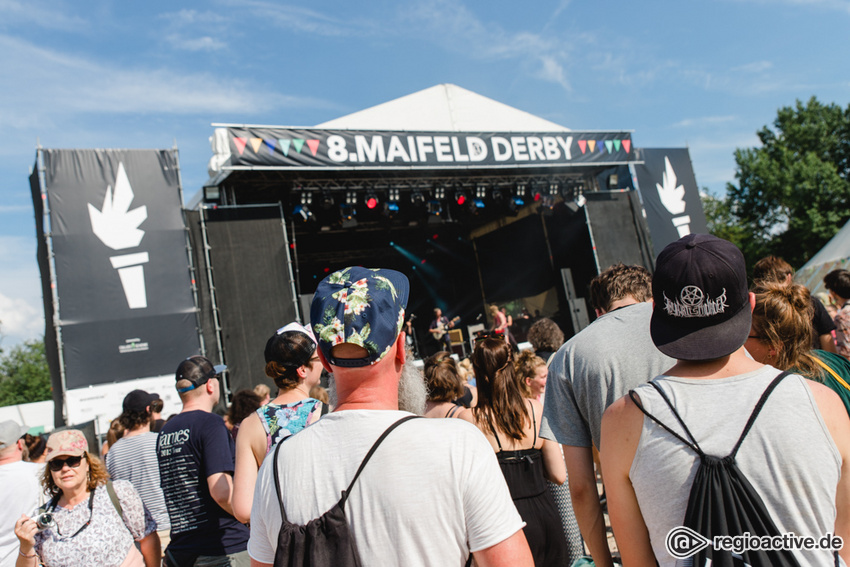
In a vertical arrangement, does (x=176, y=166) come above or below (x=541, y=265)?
above

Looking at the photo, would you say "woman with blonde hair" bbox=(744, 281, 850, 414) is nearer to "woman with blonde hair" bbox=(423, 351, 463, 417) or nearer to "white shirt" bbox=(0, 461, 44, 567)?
"woman with blonde hair" bbox=(423, 351, 463, 417)

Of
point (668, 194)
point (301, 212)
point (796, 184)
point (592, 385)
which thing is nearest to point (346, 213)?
point (301, 212)

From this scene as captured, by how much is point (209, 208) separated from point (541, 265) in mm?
8488

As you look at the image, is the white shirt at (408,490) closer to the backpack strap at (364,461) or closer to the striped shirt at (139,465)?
the backpack strap at (364,461)

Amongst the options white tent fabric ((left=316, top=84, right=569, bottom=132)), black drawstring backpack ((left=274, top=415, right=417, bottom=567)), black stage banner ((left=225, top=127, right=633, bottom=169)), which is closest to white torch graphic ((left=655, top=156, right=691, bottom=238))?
black stage banner ((left=225, top=127, right=633, bottom=169))

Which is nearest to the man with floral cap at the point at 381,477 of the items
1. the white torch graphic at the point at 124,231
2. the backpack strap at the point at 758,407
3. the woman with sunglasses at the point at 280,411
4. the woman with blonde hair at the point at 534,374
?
the backpack strap at the point at 758,407

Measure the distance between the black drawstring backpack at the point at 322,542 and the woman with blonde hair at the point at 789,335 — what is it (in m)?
1.40

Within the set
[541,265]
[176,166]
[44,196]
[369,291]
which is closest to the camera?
[369,291]

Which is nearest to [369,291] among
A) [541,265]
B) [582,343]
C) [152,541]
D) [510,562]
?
[510,562]

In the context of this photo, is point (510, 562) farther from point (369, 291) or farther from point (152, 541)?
point (152, 541)

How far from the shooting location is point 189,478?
2574 millimetres

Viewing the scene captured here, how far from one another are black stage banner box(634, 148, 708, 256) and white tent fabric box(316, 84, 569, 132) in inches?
93.2

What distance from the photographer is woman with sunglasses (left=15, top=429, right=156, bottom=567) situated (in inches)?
93.0

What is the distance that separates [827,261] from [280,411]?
1470 centimetres
